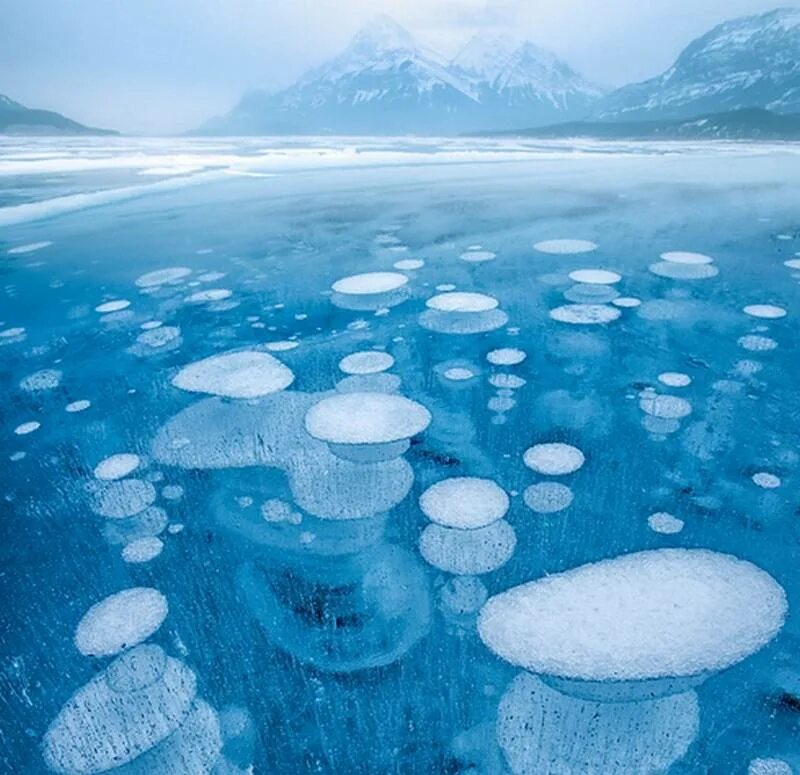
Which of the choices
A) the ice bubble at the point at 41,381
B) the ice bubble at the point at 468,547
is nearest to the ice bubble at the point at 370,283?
the ice bubble at the point at 41,381

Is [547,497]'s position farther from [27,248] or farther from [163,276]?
[27,248]

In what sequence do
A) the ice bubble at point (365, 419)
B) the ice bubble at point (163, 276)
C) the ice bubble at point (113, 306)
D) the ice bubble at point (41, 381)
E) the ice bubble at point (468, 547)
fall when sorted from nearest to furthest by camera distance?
the ice bubble at point (468, 547), the ice bubble at point (365, 419), the ice bubble at point (41, 381), the ice bubble at point (113, 306), the ice bubble at point (163, 276)

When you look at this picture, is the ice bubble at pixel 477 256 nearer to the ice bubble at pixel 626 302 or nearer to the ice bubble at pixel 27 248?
the ice bubble at pixel 626 302

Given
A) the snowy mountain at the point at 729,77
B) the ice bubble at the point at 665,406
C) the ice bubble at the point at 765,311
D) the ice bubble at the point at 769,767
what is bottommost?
the ice bubble at the point at 769,767

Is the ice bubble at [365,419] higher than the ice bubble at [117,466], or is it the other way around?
the ice bubble at [365,419]

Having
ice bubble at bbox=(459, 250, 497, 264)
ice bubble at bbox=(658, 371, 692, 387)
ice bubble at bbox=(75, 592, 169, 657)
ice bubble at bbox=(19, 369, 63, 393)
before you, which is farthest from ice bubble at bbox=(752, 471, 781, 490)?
ice bubble at bbox=(19, 369, 63, 393)

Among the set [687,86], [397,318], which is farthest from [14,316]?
[687,86]
